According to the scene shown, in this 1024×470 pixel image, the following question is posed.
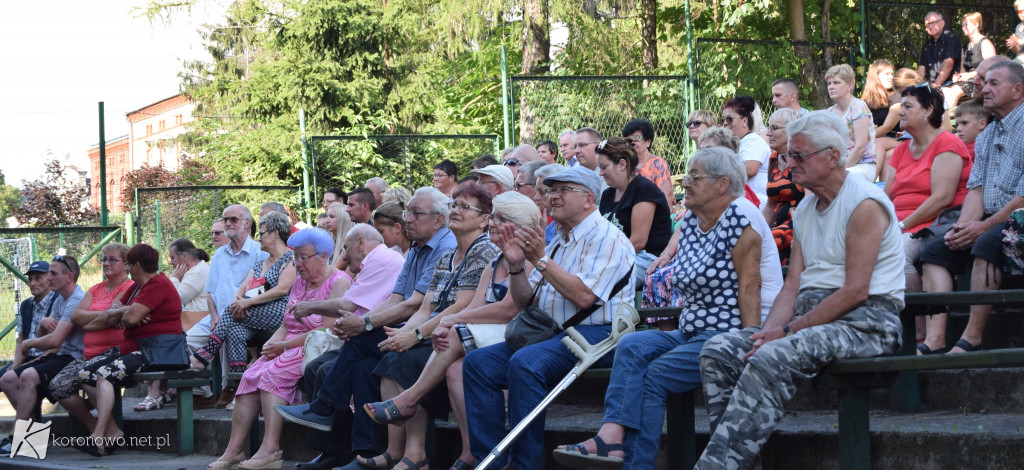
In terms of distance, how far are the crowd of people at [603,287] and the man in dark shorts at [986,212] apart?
0.4 inches

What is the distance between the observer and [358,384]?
6004 millimetres

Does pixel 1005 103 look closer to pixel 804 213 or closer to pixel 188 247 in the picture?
pixel 804 213

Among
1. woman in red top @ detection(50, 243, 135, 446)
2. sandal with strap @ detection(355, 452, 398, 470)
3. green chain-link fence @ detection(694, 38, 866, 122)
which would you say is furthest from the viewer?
green chain-link fence @ detection(694, 38, 866, 122)

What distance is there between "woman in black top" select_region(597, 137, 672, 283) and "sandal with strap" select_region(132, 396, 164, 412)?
4.62 metres

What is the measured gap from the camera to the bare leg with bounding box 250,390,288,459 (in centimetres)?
648

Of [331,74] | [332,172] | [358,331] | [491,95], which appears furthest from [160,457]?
[331,74]

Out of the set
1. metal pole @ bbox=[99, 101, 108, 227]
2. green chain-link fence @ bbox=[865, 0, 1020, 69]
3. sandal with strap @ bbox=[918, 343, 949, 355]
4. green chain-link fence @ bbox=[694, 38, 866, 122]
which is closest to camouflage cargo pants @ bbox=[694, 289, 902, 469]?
sandal with strap @ bbox=[918, 343, 949, 355]

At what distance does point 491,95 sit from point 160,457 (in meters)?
15.5

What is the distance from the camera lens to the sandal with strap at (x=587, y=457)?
13.7 ft

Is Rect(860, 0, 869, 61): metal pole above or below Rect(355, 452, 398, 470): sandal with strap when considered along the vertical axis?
above

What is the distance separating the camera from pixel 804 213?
14.6 feet

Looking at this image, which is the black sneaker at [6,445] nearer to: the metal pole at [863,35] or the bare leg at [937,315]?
the bare leg at [937,315]

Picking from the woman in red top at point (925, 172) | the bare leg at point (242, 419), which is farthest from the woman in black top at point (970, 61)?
the bare leg at point (242, 419)

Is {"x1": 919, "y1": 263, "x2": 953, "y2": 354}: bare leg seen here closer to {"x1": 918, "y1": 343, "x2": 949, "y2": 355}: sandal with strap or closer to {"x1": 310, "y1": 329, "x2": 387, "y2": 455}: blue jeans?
{"x1": 918, "y1": 343, "x2": 949, "y2": 355}: sandal with strap
